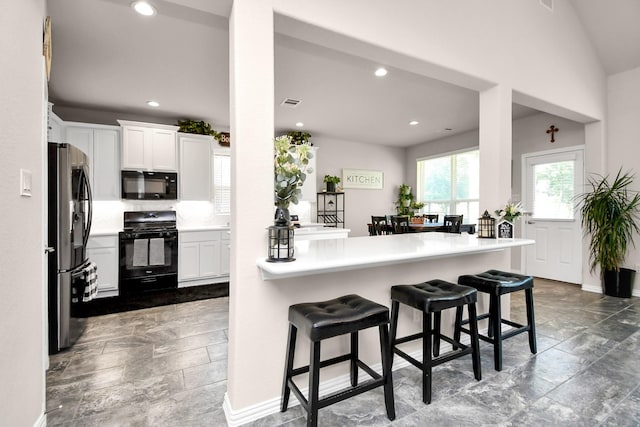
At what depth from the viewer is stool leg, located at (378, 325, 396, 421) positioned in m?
1.73

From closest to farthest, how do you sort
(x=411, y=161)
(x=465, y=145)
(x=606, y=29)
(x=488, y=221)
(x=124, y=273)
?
1. (x=488, y=221)
2. (x=606, y=29)
3. (x=124, y=273)
4. (x=465, y=145)
5. (x=411, y=161)

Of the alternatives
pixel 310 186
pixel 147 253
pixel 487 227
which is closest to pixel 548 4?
pixel 487 227

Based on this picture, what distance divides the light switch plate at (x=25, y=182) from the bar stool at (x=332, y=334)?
56.7 inches

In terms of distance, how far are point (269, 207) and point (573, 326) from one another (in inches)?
132

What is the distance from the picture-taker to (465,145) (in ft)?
20.3

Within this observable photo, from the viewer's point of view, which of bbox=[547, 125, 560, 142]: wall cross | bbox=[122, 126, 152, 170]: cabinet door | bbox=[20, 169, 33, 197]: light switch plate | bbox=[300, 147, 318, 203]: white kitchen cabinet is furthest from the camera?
bbox=[300, 147, 318, 203]: white kitchen cabinet

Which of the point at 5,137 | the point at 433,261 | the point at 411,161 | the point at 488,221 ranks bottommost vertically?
the point at 433,261

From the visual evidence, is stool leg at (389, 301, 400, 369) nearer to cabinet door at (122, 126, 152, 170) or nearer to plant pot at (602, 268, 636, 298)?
plant pot at (602, 268, 636, 298)

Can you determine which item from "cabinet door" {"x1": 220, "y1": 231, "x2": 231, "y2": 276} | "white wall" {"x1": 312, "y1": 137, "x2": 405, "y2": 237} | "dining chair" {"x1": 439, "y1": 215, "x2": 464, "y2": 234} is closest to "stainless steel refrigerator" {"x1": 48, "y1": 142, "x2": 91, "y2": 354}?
"cabinet door" {"x1": 220, "y1": 231, "x2": 231, "y2": 276}

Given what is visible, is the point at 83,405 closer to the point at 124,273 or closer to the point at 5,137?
the point at 5,137

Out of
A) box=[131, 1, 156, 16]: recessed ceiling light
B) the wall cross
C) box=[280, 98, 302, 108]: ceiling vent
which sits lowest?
the wall cross

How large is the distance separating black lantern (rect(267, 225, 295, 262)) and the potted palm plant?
14.8ft

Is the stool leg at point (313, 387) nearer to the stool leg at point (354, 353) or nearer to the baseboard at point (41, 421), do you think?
Answer: the stool leg at point (354, 353)

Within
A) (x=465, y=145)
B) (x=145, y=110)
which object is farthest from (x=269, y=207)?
(x=465, y=145)
